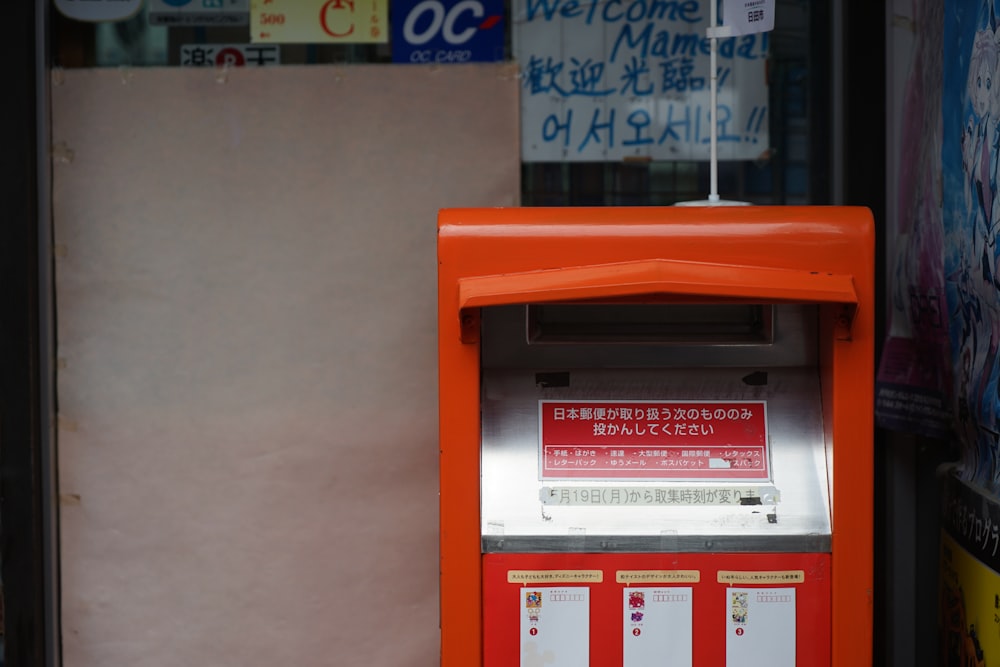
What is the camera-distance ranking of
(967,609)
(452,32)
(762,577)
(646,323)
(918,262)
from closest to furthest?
(762,577) < (646,323) < (967,609) < (918,262) < (452,32)

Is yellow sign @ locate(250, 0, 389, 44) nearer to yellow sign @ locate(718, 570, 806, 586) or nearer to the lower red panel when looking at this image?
the lower red panel

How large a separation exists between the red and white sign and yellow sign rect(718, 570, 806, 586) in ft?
0.61

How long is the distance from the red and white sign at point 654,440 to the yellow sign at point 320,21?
1.45m

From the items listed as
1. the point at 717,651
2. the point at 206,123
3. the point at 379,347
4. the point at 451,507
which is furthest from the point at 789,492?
the point at 206,123

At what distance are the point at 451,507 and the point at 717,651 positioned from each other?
1.97ft

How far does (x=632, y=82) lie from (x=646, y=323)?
1.06 meters

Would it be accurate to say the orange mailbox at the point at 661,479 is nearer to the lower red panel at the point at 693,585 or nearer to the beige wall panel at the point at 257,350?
the lower red panel at the point at 693,585

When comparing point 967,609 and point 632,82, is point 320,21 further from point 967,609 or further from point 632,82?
point 967,609

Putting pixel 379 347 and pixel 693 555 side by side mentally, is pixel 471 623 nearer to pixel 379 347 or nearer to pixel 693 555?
pixel 693 555

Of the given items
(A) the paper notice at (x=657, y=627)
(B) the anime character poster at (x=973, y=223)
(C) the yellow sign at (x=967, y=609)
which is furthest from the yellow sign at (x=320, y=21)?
(C) the yellow sign at (x=967, y=609)

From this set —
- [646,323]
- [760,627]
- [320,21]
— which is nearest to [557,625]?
[760,627]

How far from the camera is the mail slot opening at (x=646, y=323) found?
6.46ft

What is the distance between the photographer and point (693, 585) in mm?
1853

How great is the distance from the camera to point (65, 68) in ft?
9.16
